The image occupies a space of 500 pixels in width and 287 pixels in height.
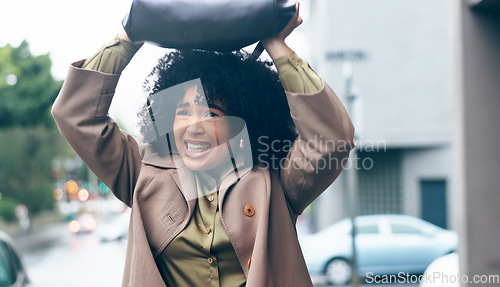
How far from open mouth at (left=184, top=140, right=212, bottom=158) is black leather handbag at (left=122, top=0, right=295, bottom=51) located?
34 cm

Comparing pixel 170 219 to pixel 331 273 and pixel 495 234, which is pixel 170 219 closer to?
pixel 495 234

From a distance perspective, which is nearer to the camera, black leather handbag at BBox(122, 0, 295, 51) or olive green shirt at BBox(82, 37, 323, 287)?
black leather handbag at BBox(122, 0, 295, 51)

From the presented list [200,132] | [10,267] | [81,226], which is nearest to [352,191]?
[10,267]

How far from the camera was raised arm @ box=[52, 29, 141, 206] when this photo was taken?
1.54 metres

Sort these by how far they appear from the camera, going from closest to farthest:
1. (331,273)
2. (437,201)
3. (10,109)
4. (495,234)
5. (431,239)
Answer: (495,234) < (431,239) < (331,273) < (437,201) < (10,109)

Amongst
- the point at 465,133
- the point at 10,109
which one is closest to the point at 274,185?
the point at 465,133

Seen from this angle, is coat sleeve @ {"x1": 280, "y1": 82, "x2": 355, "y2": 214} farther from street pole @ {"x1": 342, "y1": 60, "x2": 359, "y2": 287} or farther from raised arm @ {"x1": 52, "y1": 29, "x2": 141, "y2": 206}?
street pole @ {"x1": 342, "y1": 60, "x2": 359, "y2": 287}

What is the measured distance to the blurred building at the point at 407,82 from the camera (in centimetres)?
1507

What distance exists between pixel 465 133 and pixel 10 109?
858 inches

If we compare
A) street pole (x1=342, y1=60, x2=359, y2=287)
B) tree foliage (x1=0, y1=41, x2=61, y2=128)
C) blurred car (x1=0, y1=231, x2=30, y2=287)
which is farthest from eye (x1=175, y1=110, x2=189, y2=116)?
tree foliage (x1=0, y1=41, x2=61, y2=128)

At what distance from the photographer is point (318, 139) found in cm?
151

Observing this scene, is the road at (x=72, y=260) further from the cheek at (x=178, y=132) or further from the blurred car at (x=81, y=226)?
the cheek at (x=178, y=132)

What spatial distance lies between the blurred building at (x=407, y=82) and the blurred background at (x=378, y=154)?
31 millimetres

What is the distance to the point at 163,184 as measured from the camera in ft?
5.51
